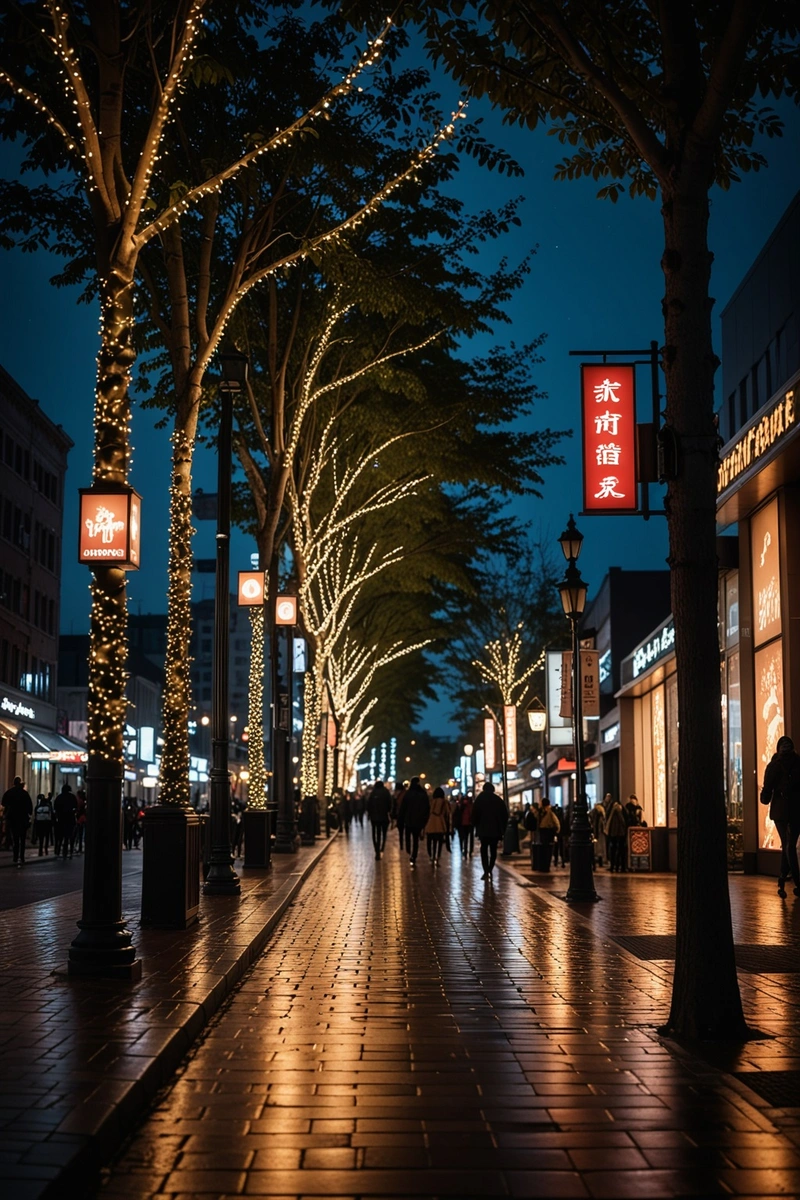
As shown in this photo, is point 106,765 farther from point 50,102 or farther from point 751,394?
point 751,394

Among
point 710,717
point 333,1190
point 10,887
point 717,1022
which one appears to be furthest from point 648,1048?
point 10,887

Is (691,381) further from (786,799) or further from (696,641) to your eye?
(786,799)

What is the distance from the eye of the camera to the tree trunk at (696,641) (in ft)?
30.3

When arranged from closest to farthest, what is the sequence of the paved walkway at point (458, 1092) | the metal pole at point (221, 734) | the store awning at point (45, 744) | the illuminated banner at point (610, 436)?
the paved walkway at point (458, 1092)
the illuminated banner at point (610, 436)
the metal pole at point (221, 734)
the store awning at point (45, 744)

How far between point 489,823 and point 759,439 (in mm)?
8206

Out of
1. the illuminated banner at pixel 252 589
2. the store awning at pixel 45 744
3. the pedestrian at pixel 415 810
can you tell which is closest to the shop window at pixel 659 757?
the pedestrian at pixel 415 810

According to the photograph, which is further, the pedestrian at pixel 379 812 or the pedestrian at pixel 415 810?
the pedestrian at pixel 379 812

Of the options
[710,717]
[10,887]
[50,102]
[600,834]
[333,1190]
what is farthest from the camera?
[600,834]

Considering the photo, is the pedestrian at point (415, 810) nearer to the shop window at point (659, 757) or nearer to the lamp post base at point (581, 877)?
the shop window at point (659, 757)

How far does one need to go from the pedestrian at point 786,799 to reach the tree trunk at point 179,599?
288 inches

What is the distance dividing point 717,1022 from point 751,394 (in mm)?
24958

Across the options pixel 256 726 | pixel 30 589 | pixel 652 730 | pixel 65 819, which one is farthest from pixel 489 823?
pixel 30 589

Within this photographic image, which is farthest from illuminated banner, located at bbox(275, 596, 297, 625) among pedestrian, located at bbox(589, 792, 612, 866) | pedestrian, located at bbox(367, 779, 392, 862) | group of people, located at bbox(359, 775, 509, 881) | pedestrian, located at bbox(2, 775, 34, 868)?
pedestrian, located at bbox(589, 792, 612, 866)

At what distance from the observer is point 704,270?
1002 cm
